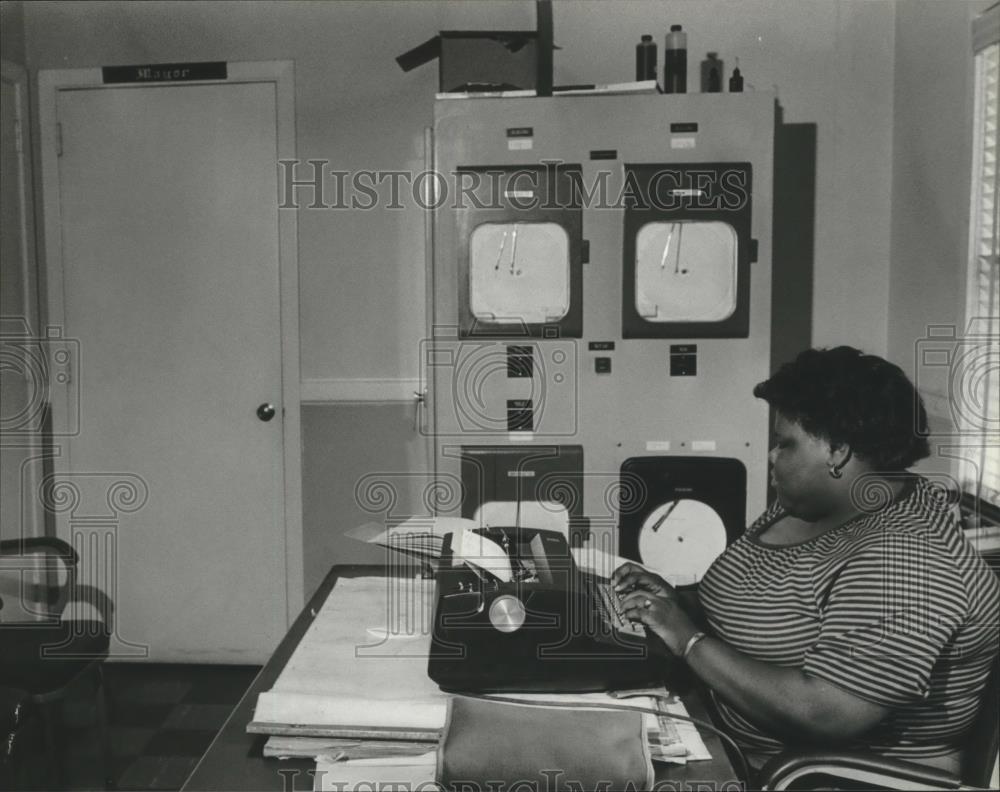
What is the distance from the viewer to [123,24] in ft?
11.3

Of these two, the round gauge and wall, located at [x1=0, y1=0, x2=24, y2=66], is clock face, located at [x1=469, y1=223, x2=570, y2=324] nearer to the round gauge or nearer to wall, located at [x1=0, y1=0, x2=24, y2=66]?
the round gauge

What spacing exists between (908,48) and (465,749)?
2.84 m

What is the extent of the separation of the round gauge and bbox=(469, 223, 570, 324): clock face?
0.66 m

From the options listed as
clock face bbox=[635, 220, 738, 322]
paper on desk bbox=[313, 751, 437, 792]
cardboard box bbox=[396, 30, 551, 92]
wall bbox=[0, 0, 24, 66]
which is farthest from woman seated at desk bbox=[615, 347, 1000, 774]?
wall bbox=[0, 0, 24, 66]

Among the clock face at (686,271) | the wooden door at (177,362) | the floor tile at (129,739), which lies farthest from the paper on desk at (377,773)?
the wooden door at (177,362)

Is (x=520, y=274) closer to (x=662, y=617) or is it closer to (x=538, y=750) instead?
(x=662, y=617)

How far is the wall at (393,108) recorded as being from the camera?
3.27 m

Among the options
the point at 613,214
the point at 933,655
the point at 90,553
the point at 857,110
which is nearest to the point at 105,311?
the point at 90,553

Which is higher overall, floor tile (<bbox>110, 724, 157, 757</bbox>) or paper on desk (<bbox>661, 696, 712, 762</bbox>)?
paper on desk (<bbox>661, 696, 712, 762</bbox>)

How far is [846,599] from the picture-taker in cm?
132

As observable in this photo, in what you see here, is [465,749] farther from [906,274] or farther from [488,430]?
[906,274]

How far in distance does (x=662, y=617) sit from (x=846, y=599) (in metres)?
0.25

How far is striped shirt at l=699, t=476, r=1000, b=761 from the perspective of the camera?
127 centimetres

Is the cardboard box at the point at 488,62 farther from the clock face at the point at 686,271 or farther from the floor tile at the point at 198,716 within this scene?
the floor tile at the point at 198,716
